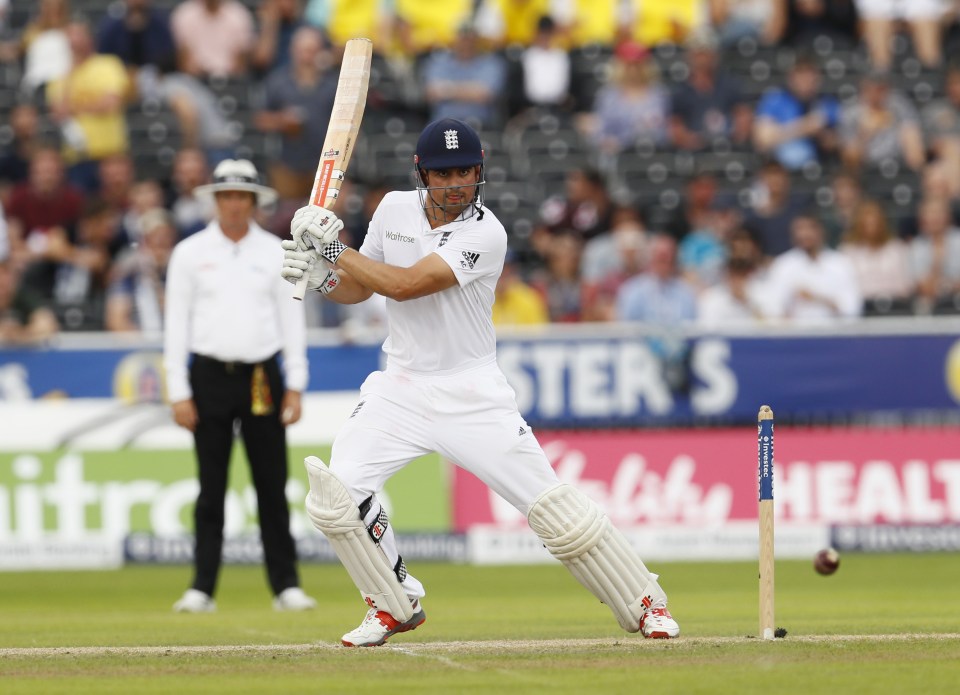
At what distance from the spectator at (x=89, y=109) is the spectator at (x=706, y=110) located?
5402mm

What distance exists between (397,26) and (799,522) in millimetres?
7172

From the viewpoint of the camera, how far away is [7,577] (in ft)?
40.3

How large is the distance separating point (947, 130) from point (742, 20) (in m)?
2.61

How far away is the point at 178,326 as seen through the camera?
9.61 metres

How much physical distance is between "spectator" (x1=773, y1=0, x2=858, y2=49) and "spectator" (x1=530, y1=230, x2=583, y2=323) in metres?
5.00

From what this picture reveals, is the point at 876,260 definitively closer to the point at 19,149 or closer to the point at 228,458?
the point at 228,458

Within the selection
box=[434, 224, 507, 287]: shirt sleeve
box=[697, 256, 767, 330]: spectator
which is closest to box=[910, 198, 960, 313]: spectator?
box=[697, 256, 767, 330]: spectator

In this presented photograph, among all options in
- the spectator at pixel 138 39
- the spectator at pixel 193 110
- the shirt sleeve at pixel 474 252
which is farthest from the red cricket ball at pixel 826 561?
the spectator at pixel 138 39

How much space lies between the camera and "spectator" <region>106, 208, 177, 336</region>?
45.7 ft

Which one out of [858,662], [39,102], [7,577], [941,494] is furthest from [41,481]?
[858,662]

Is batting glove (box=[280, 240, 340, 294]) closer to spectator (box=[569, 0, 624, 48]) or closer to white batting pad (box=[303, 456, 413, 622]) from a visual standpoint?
white batting pad (box=[303, 456, 413, 622])

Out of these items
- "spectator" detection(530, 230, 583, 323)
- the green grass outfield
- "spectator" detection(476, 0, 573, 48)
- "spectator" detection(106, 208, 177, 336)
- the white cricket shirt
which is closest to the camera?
the green grass outfield

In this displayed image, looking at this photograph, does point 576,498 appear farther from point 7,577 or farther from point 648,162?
point 648,162

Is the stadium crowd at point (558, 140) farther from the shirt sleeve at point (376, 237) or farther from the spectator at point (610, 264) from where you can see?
the shirt sleeve at point (376, 237)
